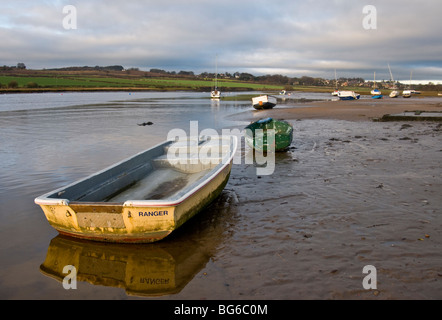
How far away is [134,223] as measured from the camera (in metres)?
5.44

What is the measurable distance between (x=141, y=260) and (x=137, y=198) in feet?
6.55

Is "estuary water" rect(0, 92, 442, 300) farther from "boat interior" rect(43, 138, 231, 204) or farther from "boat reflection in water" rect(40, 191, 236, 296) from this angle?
"boat interior" rect(43, 138, 231, 204)

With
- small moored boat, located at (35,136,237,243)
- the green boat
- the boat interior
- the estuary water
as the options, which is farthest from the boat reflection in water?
the green boat

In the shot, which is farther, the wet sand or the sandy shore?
the sandy shore

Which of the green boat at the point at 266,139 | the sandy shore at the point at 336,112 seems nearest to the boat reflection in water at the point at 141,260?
the green boat at the point at 266,139

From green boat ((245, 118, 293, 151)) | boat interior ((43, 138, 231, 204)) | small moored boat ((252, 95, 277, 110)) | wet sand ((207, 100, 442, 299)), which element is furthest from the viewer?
small moored boat ((252, 95, 277, 110))

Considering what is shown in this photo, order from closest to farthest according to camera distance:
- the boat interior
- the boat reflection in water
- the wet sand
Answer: the wet sand
the boat reflection in water
the boat interior

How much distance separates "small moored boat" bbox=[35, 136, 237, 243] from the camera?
537 cm

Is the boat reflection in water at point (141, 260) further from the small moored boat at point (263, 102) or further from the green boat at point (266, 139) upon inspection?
the small moored boat at point (263, 102)

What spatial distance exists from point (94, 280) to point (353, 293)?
367 cm

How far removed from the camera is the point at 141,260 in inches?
212

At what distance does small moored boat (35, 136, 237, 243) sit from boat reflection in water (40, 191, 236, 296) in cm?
21

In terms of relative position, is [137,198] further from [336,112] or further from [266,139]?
[336,112]
